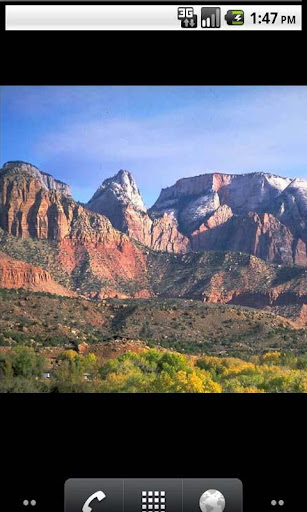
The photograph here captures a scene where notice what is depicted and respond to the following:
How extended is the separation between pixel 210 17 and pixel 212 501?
115 inches

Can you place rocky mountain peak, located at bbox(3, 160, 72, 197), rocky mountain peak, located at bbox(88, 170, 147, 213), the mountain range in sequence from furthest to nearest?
rocky mountain peak, located at bbox(3, 160, 72, 197) < the mountain range < rocky mountain peak, located at bbox(88, 170, 147, 213)

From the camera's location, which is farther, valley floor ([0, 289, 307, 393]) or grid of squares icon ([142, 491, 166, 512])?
valley floor ([0, 289, 307, 393])

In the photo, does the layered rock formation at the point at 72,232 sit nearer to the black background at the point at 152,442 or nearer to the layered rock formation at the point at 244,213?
the layered rock formation at the point at 244,213

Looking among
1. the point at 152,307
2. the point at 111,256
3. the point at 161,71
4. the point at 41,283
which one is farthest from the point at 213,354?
the point at 161,71

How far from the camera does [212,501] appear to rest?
3584mm

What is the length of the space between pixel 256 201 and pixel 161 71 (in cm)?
1765

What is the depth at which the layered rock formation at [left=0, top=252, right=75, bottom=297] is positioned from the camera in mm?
19016

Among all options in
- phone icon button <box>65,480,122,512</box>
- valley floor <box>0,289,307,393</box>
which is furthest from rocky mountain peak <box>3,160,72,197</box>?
phone icon button <box>65,480,122,512</box>

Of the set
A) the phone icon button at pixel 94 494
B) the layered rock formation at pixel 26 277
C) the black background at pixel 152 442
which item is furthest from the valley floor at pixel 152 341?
the phone icon button at pixel 94 494

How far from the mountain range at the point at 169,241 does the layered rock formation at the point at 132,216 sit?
0.11 ft

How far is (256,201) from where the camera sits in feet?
72.2

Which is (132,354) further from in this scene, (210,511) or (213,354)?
(210,511)

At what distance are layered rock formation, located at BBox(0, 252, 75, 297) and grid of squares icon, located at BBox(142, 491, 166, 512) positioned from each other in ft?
49.4

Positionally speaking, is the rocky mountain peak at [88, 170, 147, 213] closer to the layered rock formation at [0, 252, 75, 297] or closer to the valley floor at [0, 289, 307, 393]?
the valley floor at [0, 289, 307, 393]
